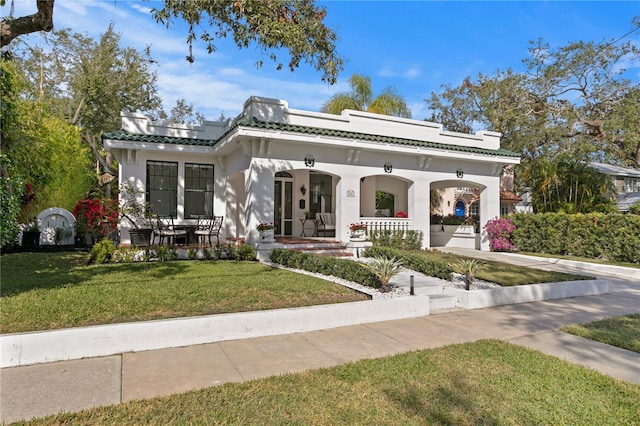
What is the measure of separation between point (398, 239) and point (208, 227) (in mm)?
7040

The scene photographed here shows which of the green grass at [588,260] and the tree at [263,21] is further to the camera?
the green grass at [588,260]

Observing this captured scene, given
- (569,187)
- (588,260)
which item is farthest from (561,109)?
(588,260)

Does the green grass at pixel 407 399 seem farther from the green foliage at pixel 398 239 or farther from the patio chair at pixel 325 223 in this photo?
the patio chair at pixel 325 223

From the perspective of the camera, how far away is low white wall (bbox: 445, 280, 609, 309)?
7566mm

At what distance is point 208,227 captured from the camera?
→ 13.5 meters

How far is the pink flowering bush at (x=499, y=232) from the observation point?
53.9 feet

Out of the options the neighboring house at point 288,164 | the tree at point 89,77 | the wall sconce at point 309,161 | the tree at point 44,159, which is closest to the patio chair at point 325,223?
the neighboring house at point 288,164

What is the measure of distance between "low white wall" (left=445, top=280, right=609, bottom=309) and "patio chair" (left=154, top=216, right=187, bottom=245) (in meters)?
8.84

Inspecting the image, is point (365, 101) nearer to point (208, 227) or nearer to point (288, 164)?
point (288, 164)

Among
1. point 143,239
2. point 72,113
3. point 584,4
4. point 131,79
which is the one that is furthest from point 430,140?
point 72,113

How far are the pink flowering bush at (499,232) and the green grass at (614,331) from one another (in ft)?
32.0

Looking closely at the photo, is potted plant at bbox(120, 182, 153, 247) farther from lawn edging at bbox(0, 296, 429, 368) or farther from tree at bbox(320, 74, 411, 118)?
tree at bbox(320, 74, 411, 118)

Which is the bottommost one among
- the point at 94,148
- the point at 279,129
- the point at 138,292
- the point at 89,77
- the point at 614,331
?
the point at 614,331


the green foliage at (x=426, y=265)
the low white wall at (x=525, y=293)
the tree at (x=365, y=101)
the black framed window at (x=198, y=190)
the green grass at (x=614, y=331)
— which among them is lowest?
the green grass at (x=614, y=331)
